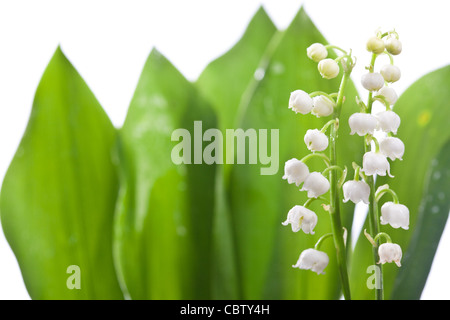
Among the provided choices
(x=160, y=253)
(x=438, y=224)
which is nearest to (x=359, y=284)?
(x=438, y=224)

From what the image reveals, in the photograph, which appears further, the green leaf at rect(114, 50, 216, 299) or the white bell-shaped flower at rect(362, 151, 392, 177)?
the green leaf at rect(114, 50, 216, 299)

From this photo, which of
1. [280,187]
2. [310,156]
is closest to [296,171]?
[310,156]

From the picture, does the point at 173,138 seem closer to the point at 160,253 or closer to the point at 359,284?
the point at 160,253

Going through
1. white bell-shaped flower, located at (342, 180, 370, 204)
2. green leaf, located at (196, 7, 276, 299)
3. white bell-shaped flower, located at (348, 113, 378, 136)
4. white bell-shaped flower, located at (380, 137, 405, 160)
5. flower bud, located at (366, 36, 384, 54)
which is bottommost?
white bell-shaped flower, located at (342, 180, 370, 204)

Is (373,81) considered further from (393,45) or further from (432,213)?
(432,213)

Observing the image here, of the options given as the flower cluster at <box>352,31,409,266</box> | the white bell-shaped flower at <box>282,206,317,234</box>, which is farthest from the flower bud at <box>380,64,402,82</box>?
the white bell-shaped flower at <box>282,206,317,234</box>

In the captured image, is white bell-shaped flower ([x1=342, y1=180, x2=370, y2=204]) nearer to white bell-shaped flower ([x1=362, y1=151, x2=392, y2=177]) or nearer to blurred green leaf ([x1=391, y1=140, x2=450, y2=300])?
white bell-shaped flower ([x1=362, y1=151, x2=392, y2=177])

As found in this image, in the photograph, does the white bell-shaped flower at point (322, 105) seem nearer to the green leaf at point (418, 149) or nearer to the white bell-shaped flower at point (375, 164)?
the white bell-shaped flower at point (375, 164)

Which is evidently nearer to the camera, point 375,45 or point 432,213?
point 375,45

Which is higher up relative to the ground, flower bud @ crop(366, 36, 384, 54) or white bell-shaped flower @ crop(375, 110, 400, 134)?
flower bud @ crop(366, 36, 384, 54)
